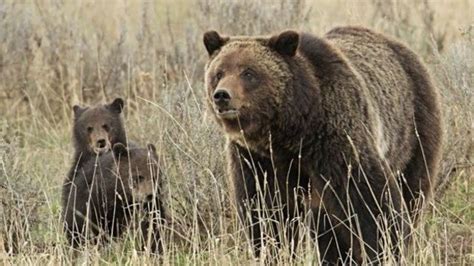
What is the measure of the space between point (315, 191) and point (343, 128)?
39cm

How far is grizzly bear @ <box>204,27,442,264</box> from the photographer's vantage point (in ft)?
20.0

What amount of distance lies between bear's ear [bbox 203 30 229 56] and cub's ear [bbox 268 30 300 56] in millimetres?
307

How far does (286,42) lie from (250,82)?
0.32 metres

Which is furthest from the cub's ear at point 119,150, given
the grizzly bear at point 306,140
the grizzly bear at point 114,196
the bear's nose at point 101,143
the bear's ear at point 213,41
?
the bear's ear at point 213,41

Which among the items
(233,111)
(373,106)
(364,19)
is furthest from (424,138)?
(364,19)

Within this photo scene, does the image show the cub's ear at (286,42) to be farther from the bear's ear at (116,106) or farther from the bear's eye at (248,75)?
the bear's ear at (116,106)

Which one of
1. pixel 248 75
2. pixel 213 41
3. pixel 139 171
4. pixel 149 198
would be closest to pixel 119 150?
pixel 139 171

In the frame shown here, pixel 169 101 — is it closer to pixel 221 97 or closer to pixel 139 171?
pixel 139 171

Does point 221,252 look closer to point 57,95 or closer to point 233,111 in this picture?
point 233,111

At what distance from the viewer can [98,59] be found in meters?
11.4

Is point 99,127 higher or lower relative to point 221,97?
lower

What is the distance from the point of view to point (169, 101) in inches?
328

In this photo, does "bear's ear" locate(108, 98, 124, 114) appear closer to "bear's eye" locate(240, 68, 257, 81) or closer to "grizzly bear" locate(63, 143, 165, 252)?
"grizzly bear" locate(63, 143, 165, 252)

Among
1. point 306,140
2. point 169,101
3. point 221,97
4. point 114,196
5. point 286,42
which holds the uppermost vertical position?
point 286,42
